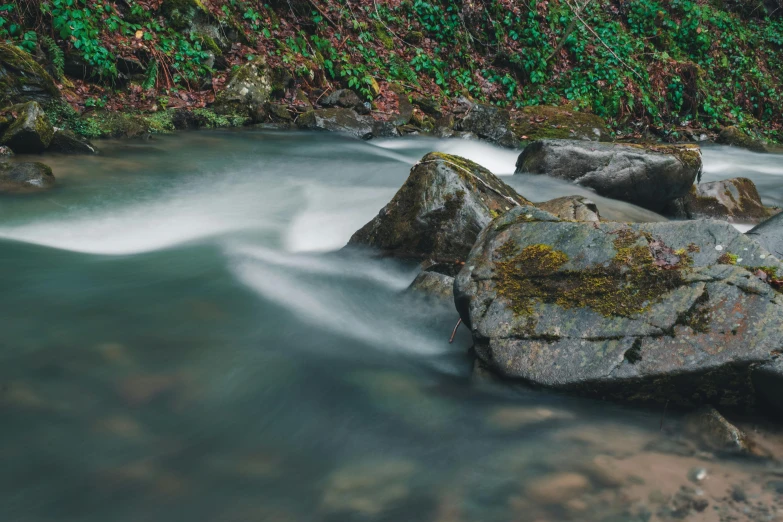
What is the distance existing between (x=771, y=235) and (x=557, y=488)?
387cm

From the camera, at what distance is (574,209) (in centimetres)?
501

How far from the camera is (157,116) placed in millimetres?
9172

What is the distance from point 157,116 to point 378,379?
768cm

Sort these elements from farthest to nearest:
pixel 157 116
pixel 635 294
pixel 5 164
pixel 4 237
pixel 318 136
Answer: pixel 318 136 < pixel 157 116 < pixel 5 164 < pixel 4 237 < pixel 635 294

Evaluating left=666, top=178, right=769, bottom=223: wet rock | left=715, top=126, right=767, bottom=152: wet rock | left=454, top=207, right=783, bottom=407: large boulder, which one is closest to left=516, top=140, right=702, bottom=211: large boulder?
left=666, top=178, right=769, bottom=223: wet rock

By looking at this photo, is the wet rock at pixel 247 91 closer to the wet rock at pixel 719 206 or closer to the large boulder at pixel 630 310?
the wet rock at pixel 719 206

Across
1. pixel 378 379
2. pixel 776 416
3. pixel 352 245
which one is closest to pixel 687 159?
pixel 352 245

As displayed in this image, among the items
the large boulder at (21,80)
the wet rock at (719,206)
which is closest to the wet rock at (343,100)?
the large boulder at (21,80)

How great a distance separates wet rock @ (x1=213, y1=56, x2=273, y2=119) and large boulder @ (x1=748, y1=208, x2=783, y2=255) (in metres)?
8.26

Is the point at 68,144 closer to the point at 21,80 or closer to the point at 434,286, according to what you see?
the point at 21,80

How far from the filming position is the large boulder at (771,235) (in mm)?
4648

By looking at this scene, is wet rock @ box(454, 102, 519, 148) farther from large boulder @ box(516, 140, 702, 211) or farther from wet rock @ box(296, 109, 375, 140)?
large boulder @ box(516, 140, 702, 211)

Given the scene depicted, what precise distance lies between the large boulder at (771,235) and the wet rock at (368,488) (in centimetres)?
372

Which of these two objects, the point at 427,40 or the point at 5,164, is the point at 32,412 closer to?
the point at 5,164
